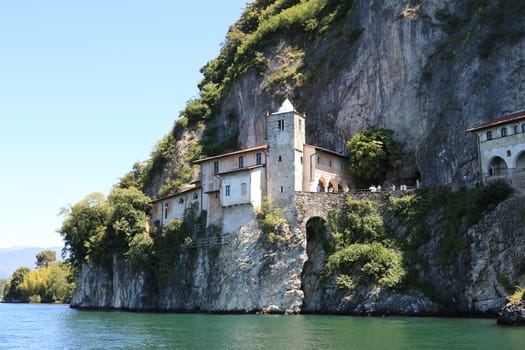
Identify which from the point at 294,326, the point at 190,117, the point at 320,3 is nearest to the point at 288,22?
the point at 320,3

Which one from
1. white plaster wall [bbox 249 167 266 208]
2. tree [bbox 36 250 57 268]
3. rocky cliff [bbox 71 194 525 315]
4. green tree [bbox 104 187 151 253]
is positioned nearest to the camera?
rocky cliff [bbox 71 194 525 315]

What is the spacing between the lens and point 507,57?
6062 cm

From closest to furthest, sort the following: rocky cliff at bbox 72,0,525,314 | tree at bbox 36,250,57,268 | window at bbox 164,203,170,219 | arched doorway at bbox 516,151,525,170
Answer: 1. rocky cliff at bbox 72,0,525,314
2. arched doorway at bbox 516,151,525,170
3. window at bbox 164,203,170,219
4. tree at bbox 36,250,57,268

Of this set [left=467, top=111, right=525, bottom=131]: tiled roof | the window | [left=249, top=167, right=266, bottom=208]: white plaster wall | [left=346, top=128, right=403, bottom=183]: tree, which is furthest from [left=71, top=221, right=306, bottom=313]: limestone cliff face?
[left=467, top=111, right=525, bottom=131]: tiled roof

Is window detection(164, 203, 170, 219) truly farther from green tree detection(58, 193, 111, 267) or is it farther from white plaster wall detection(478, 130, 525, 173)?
white plaster wall detection(478, 130, 525, 173)

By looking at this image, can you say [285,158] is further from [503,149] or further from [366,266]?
[503,149]

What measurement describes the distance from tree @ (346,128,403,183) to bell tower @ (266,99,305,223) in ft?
20.0

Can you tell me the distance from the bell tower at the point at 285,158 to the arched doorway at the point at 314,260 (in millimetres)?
2265

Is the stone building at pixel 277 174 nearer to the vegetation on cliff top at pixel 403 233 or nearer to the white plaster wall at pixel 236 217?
the white plaster wall at pixel 236 217

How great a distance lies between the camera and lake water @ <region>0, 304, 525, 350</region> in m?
35.8

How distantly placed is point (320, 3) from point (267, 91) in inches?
517

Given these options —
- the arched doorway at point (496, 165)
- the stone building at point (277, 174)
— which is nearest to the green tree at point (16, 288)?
the stone building at point (277, 174)

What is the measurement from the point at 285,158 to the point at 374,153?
906 centimetres

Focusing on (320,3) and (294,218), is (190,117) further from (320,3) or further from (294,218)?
(294,218)
